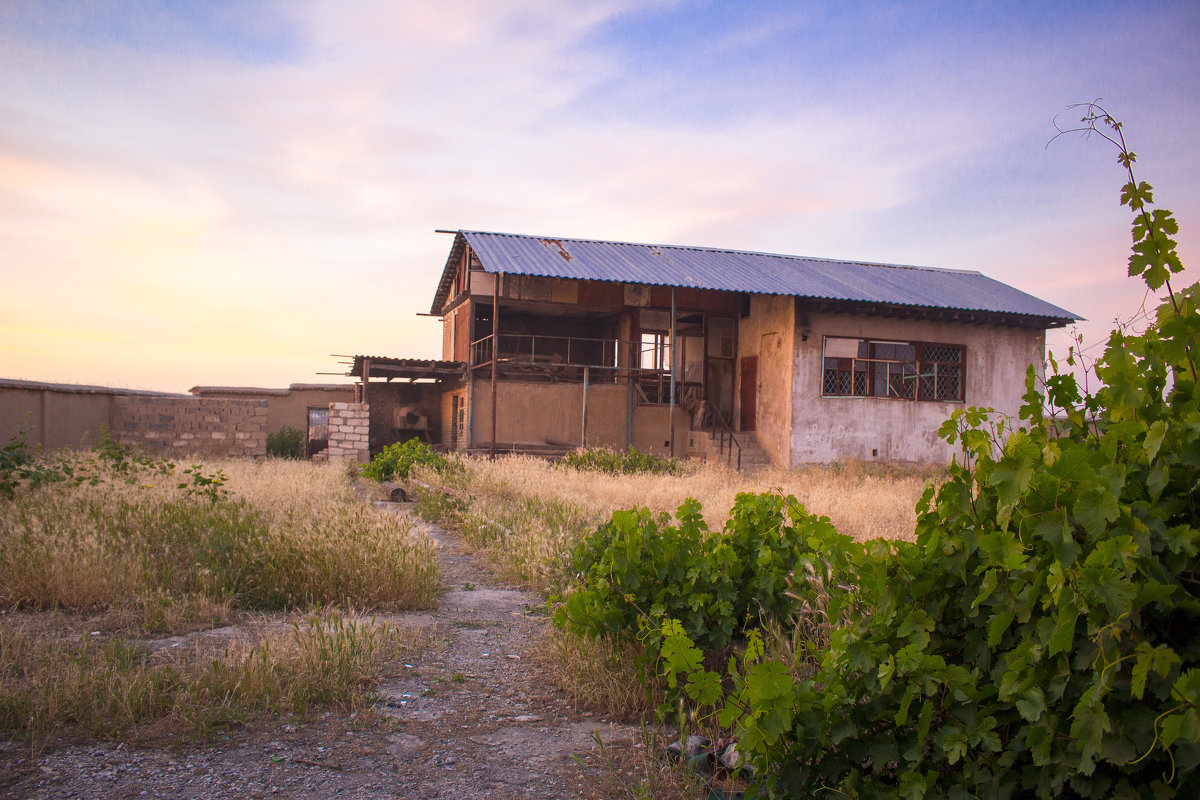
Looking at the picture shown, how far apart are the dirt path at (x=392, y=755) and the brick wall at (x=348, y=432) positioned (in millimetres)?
14318

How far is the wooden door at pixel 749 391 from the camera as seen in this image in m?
19.8

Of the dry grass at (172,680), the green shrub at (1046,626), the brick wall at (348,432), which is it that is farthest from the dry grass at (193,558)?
the brick wall at (348,432)

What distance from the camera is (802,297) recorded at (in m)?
17.8

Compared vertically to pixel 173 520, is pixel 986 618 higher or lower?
higher

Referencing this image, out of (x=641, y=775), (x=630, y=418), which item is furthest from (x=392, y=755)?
(x=630, y=418)

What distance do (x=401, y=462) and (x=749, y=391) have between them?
9347 mm

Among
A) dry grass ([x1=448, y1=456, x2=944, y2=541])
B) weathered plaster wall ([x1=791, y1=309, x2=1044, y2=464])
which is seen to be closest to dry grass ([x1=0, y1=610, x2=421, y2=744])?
dry grass ([x1=448, y1=456, x2=944, y2=541])

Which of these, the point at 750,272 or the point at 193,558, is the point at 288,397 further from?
the point at 193,558

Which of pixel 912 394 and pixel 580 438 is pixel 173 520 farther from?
pixel 912 394

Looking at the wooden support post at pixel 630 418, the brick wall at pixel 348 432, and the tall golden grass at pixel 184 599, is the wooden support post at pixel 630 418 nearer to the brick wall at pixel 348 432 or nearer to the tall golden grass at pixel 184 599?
the brick wall at pixel 348 432

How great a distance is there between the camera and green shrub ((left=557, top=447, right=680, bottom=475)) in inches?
582

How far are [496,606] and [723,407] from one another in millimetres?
15504

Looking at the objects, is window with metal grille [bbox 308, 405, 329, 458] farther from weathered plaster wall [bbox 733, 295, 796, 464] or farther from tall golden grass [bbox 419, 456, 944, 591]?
weathered plaster wall [bbox 733, 295, 796, 464]

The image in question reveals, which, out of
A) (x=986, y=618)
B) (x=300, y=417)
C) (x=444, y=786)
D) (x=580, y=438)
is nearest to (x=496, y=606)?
(x=444, y=786)
